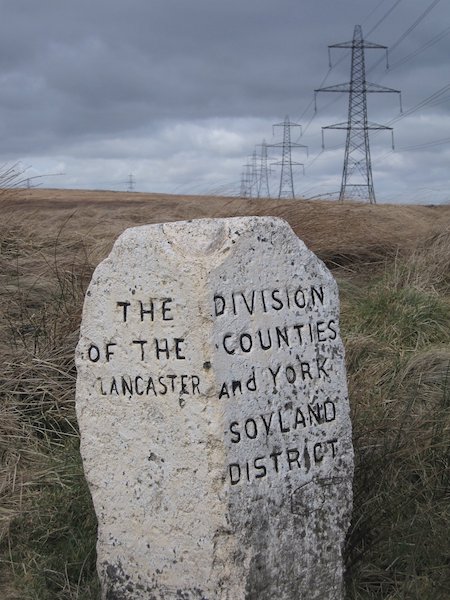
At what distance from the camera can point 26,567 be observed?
3.79 metres

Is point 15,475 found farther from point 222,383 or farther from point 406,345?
point 406,345

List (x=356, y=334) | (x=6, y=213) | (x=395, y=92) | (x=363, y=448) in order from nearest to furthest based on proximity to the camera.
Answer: (x=363, y=448)
(x=356, y=334)
(x=6, y=213)
(x=395, y=92)

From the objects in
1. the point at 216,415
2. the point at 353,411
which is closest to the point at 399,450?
the point at 353,411

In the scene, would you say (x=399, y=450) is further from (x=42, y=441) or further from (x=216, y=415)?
(x=42, y=441)

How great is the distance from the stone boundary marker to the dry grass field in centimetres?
40

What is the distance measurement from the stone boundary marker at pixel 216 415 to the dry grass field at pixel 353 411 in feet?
1.30

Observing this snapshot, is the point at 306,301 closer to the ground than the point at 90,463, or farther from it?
farther from it

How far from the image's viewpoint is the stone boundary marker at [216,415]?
306 centimetres

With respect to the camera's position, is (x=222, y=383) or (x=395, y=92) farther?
(x=395, y=92)

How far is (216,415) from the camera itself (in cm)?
303

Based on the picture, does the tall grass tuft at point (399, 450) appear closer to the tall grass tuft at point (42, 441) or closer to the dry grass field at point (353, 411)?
the dry grass field at point (353, 411)

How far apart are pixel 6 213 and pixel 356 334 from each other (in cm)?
341

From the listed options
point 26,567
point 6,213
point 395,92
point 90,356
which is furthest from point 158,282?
point 395,92

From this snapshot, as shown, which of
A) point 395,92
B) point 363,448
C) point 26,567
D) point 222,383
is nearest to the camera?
point 222,383
